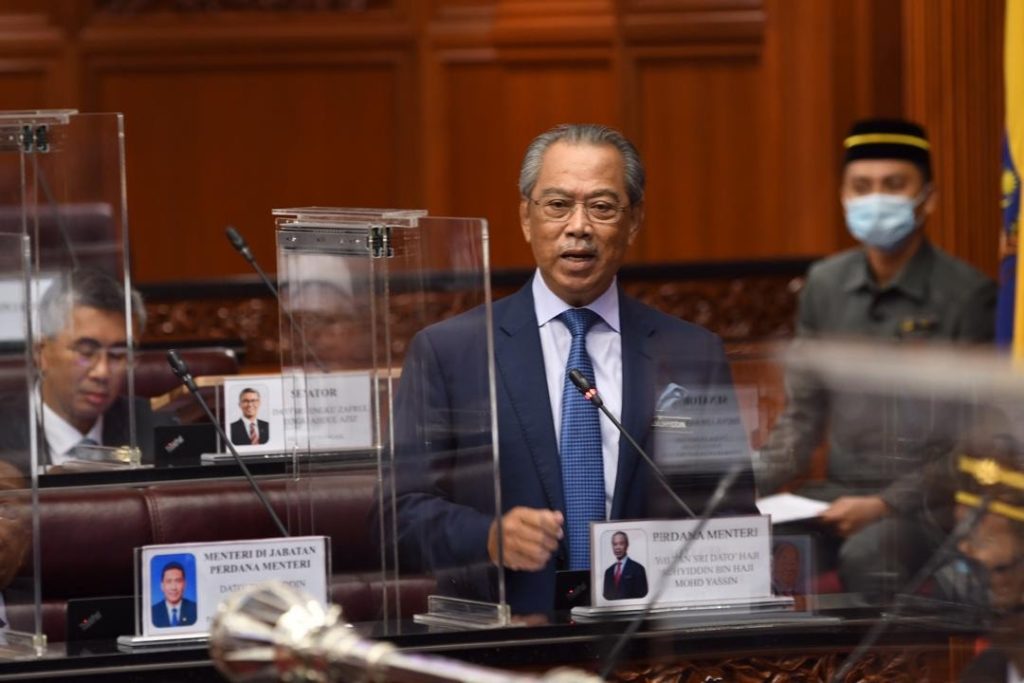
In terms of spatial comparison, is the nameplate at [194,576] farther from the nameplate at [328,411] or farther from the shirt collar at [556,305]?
the shirt collar at [556,305]

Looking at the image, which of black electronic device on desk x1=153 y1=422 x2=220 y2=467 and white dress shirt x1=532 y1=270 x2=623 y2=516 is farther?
black electronic device on desk x1=153 y1=422 x2=220 y2=467

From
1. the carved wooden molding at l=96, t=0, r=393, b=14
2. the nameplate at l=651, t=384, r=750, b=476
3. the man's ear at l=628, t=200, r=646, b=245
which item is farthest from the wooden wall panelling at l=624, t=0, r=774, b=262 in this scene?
the nameplate at l=651, t=384, r=750, b=476

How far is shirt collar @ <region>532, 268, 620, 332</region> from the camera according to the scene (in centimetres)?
318

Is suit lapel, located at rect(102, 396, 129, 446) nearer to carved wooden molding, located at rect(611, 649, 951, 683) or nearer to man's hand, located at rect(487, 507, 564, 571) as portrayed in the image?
man's hand, located at rect(487, 507, 564, 571)

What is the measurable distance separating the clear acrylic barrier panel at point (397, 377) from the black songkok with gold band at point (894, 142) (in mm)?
2845

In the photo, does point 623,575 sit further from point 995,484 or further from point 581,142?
point 995,484

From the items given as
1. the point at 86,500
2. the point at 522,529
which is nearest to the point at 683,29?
the point at 86,500

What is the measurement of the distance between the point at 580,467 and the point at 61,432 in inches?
69.1

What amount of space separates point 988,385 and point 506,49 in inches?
258

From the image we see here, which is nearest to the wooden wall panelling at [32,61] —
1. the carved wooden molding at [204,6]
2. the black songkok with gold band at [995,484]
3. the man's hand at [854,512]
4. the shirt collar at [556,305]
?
the carved wooden molding at [204,6]

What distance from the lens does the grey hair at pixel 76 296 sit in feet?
14.0

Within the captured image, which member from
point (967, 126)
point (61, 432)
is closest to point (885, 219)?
point (967, 126)

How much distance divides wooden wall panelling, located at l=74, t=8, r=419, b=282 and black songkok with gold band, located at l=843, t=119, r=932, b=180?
2.67 metres

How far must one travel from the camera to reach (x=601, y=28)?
7.79 meters
